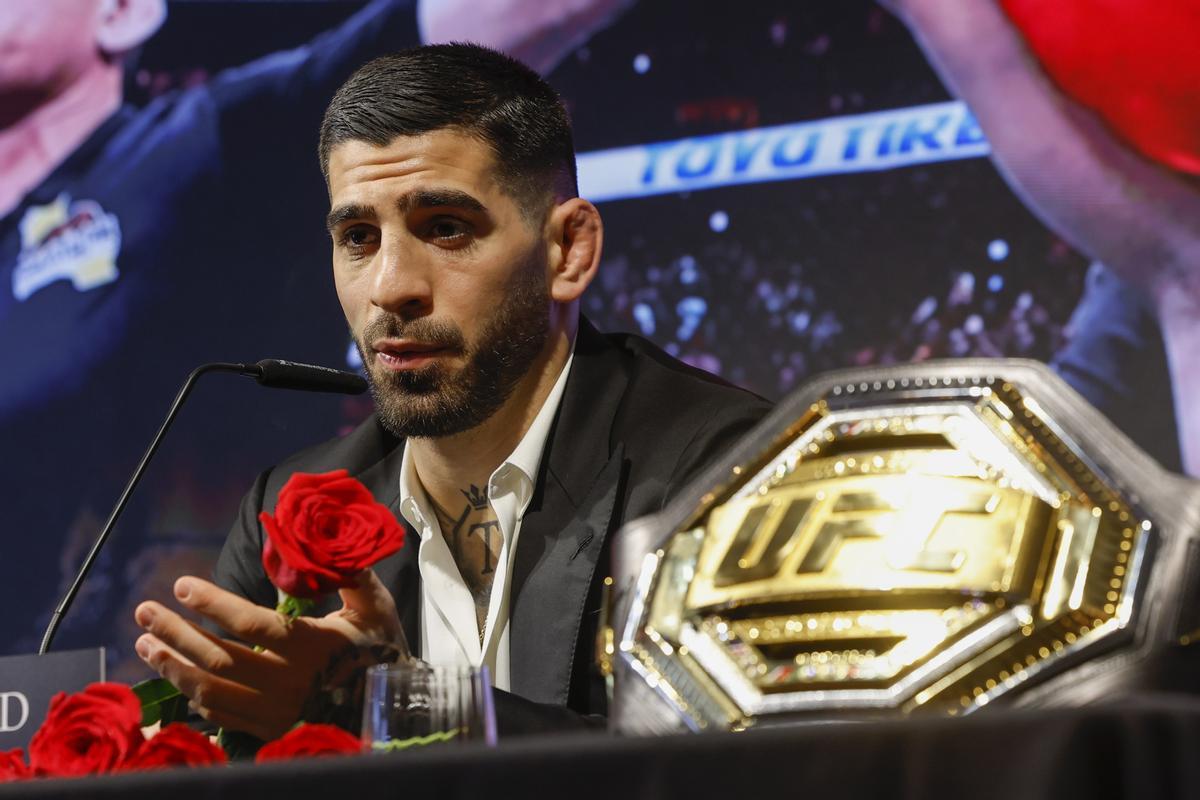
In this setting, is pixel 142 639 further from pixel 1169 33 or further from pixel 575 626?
pixel 1169 33

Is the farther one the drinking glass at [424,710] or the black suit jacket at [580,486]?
the black suit jacket at [580,486]

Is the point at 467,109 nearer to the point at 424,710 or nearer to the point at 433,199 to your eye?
the point at 433,199

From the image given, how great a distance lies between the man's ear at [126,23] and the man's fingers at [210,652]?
2313 mm

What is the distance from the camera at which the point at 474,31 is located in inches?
106

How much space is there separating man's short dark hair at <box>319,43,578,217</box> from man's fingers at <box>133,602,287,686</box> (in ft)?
3.01

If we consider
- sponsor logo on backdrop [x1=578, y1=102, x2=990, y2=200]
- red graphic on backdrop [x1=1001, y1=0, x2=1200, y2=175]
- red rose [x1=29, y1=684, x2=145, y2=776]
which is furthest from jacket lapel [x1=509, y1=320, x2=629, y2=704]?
red graphic on backdrop [x1=1001, y1=0, x2=1200, y2=175]

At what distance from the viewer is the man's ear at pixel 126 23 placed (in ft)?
9.74

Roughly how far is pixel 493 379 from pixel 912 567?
1.32 m

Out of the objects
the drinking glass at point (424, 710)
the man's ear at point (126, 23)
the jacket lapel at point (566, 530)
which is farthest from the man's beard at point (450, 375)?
the man's ear at point (126, 23)

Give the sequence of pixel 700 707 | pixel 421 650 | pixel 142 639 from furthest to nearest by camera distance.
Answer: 1. pixel 421 650
2. pixel 142 639
3. pixel 700 707

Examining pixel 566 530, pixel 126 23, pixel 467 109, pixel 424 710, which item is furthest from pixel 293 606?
pixel 126 23

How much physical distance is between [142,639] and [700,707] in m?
0.62

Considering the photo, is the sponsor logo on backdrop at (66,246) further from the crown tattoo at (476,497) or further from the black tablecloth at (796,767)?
the black tablecloth at (796,767)

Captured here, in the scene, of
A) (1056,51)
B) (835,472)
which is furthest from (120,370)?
(835,472)
